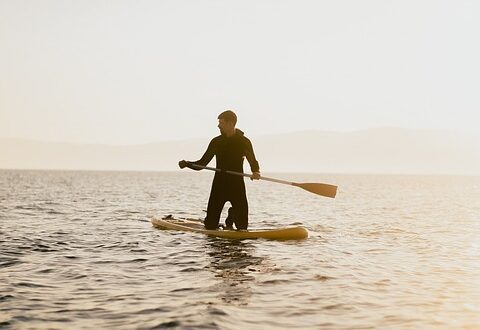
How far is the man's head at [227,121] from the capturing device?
13.7 m

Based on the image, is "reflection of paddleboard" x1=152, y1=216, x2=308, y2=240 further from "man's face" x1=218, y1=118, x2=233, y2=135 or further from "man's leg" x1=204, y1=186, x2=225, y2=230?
"man's face" x1=218, y1=118, x2=233, y2=135

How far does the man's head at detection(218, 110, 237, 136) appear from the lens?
13656 mm

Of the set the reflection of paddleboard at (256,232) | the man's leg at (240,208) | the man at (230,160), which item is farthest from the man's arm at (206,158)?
the reflection of paddleboard at (256,232)

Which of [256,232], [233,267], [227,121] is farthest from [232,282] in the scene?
[227,121]

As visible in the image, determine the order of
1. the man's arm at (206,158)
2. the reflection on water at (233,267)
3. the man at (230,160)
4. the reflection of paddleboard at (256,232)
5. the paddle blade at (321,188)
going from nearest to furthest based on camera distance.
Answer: the reflection on water at (233,267) < the man's arm at (206,158) < the man at (230,160) < the reflection of paddleboard at (256,232) < the paddle blade at (321,188)

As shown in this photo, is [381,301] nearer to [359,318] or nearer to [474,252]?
[359,318]

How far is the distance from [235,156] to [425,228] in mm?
10578

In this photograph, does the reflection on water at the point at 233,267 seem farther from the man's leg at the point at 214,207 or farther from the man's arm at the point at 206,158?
the man's arm at the point at 206,158

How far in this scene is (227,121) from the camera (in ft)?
44.8

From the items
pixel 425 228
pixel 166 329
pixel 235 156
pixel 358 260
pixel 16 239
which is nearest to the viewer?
pixel 166 329

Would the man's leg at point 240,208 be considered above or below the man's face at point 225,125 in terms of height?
below

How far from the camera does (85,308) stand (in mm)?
7520

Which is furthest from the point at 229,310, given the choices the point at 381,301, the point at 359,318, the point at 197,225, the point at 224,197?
the point at 197,225

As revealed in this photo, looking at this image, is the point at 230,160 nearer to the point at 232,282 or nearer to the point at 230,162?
the point at 230,162
